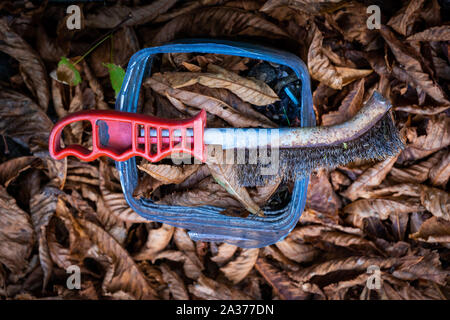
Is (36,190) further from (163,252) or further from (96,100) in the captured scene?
(163,252)

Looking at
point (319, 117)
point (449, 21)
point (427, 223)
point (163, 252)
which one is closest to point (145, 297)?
point (163, 252)

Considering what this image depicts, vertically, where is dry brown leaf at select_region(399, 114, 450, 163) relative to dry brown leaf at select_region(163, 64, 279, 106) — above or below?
below

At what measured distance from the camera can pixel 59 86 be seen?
1.09m

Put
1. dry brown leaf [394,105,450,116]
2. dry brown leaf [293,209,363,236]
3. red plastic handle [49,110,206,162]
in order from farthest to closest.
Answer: dry brown leaf [293,209,363,236] → dry brown leaf [394,105,450,116] → red plastic handle [49,110,206,162]

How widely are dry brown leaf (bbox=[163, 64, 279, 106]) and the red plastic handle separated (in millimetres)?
150

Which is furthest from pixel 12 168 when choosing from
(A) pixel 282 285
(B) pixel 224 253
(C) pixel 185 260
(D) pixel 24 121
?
(A) pixel 282 285

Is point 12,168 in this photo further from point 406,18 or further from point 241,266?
point 406,18

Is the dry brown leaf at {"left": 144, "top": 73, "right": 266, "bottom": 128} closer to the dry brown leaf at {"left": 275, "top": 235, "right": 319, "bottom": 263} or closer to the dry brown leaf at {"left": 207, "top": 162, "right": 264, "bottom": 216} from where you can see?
the dry brown leaf at {"left": 207, "top": 162, "right": 264, "bottom": 216}

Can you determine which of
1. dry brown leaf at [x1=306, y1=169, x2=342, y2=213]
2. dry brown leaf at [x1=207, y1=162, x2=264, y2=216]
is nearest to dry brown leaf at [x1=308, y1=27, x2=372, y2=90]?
dry brown leaf at [x1=306, y1=169, x2=342, y2=213]

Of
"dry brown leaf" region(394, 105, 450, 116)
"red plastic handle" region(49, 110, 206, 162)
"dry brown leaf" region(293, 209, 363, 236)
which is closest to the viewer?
"red plastic handle" region(49, 110, 206, 162)

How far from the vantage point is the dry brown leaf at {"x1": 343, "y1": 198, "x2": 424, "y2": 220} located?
1055mm


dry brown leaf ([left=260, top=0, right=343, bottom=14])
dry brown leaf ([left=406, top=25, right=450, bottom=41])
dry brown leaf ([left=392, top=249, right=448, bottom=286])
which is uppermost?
dry brown leaf ([left=260, top=0, right=343, bottom=14])

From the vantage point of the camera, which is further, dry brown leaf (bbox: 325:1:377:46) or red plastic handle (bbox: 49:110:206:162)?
dry brown leaf (bbox: 325:1:377:46)

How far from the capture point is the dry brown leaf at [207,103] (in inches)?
36.8
